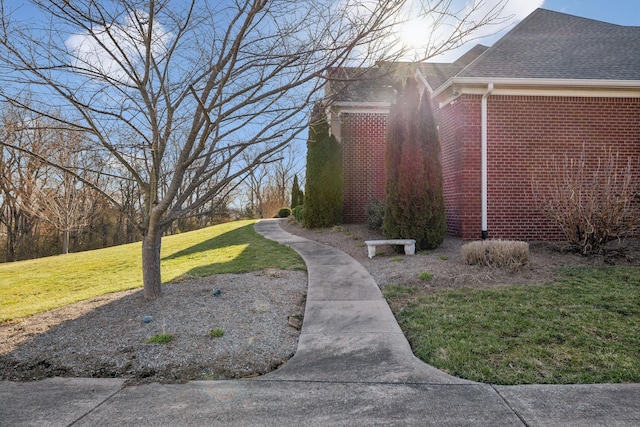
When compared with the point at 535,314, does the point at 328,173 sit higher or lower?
higher

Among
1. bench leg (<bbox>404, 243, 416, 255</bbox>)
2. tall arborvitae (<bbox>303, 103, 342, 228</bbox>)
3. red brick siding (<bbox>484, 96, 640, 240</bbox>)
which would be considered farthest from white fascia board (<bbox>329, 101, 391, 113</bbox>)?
bench leg (<bbox>404, 243, 416, 255</bbox>)

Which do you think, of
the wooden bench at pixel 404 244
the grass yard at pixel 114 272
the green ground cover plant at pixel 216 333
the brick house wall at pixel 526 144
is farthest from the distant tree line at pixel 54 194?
the brick house wall at pixel 526 144

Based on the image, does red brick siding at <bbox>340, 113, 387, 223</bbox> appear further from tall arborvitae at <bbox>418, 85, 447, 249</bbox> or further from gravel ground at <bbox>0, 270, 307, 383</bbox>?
gravel ground at <bbox>0, 270, 307, 383</bbox>

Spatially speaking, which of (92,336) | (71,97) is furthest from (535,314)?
(71,97)

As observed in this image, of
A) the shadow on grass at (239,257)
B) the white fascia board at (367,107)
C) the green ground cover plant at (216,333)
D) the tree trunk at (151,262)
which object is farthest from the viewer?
the white fascia board at (367,107)

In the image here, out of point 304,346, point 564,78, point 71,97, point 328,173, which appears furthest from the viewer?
point 328,173

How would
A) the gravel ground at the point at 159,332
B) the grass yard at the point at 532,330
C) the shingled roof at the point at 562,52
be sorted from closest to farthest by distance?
the grass yard at the point at 532,330 → the gravel ground at the point at 159,332 → the shingled roof at the point at 562,52

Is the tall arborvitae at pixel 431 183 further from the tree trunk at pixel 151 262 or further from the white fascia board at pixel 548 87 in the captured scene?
the tree trunk at pixel 151 262

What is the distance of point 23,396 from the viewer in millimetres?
2572

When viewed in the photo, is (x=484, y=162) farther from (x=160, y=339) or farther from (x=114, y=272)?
(x=114, y=272)

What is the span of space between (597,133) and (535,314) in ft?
20.3

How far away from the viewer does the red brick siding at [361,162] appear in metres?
12.1

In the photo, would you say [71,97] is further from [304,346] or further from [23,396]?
[304,346]

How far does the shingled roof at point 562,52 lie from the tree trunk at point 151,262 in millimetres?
6796
